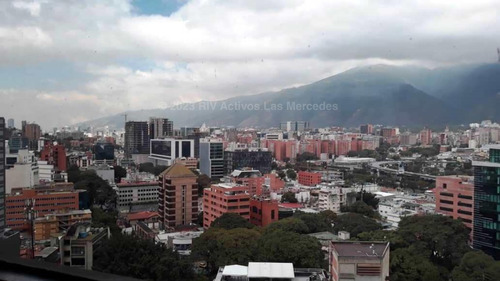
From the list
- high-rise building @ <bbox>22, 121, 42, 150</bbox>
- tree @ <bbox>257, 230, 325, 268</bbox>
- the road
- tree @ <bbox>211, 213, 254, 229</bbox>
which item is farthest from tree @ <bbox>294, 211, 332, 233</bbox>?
high-rise building @ <bbox>22, 121, 42, 150</bbox>

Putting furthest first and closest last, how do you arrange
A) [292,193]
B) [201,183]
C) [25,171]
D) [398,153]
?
[398,153] → [201,183] → [292,193] → [25,171]

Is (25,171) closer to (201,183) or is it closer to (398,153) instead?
(201,183)

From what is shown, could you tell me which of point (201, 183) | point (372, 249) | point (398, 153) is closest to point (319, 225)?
point (372, 249)

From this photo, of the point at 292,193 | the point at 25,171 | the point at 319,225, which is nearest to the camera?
the point at 319,225

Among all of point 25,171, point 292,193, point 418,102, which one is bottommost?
point 292,193

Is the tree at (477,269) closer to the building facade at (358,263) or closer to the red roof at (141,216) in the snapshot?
the building facade at (358,263)

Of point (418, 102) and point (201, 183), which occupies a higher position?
point (418, 102)

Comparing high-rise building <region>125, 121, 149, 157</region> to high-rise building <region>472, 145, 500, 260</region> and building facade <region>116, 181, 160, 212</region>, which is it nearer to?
building facade <region>116, 181, 160, 212</region>

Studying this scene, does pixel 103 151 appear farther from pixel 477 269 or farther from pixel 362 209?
pixel 477 269
